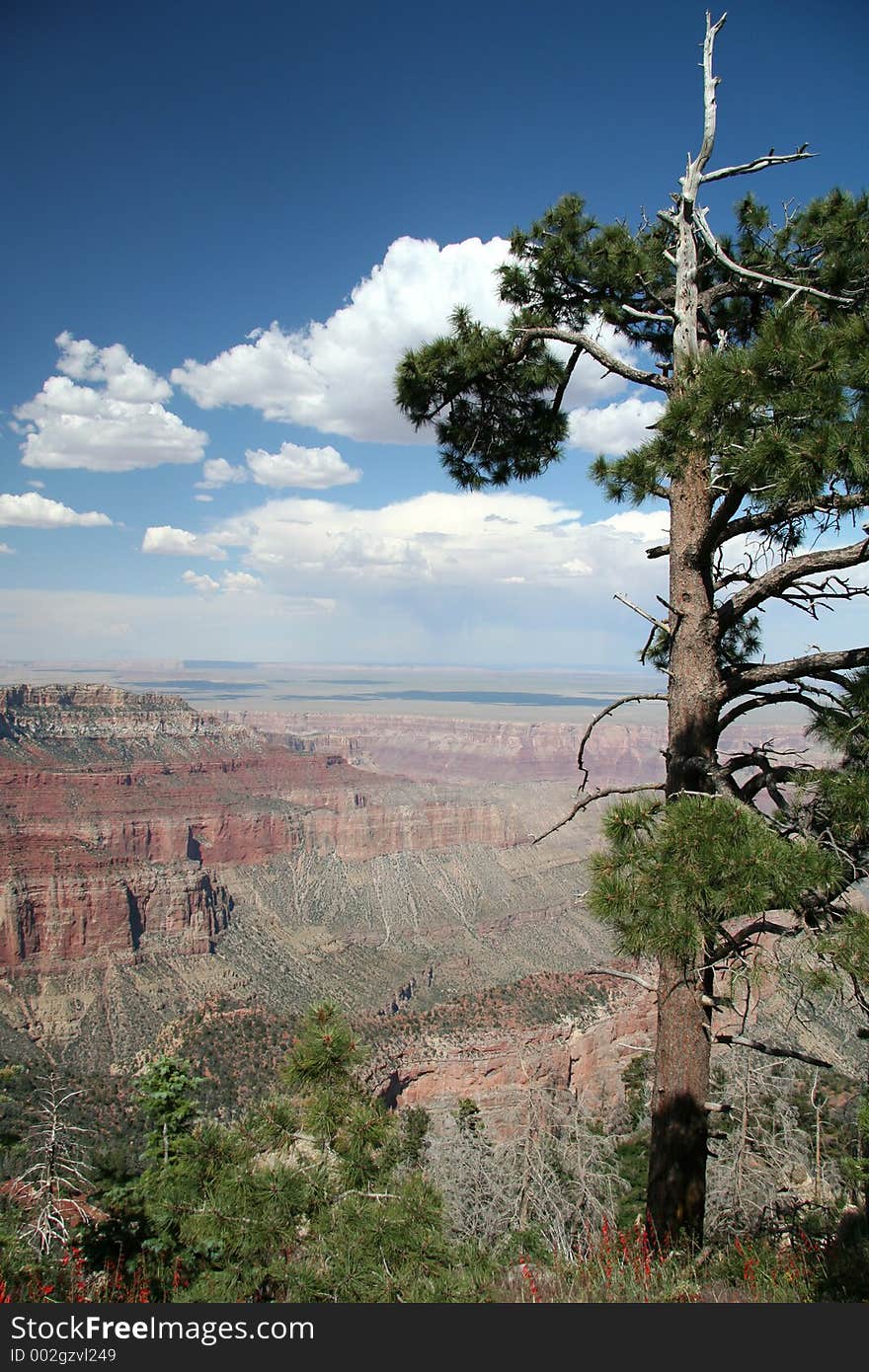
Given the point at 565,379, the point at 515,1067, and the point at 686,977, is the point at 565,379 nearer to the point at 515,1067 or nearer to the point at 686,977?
the point at 686,977

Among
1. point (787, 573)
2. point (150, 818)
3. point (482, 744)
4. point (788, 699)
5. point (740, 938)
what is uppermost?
point (787, 573)

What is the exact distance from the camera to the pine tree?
298 cm

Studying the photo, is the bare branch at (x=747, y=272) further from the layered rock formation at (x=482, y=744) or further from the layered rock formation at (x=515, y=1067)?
the layered rock formation at (x=482, y=744)

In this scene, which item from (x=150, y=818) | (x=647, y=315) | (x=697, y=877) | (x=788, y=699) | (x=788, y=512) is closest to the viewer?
(x=697, y=877)

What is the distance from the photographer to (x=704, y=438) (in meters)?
3.34

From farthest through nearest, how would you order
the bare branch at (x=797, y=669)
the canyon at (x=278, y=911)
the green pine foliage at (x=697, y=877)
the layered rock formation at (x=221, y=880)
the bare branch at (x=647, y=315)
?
1. the layered rock formation at (x=221, y=880)
2. the canyon at (x=278, y=911)
3. the bare branch at (x=647, y=315)
4. the bare branch at (x=797, y=669)
5. the green pine foliage at (x=697, y=877)

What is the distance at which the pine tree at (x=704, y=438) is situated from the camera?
2.98m

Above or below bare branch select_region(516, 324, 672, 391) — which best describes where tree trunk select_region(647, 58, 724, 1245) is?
below

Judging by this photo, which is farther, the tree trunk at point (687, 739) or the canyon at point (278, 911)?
the canyon at point (278, 911)

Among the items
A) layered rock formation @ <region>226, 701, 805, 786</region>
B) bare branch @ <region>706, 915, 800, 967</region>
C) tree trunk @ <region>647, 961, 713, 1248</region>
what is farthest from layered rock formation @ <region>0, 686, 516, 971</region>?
bare branch @ <region>706, 915, 800, 967</region>

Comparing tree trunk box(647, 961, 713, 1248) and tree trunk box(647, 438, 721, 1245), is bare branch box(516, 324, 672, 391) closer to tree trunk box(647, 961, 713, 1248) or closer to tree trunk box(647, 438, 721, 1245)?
tree trunk box(647, 438, 721, 1245)

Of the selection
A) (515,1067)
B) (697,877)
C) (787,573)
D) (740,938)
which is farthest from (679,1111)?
(515,1067)

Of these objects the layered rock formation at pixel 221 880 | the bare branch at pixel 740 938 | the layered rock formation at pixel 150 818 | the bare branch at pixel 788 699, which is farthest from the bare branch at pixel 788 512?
the layered rock formation at pixel 150 818

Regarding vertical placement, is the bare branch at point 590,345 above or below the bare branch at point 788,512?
above
